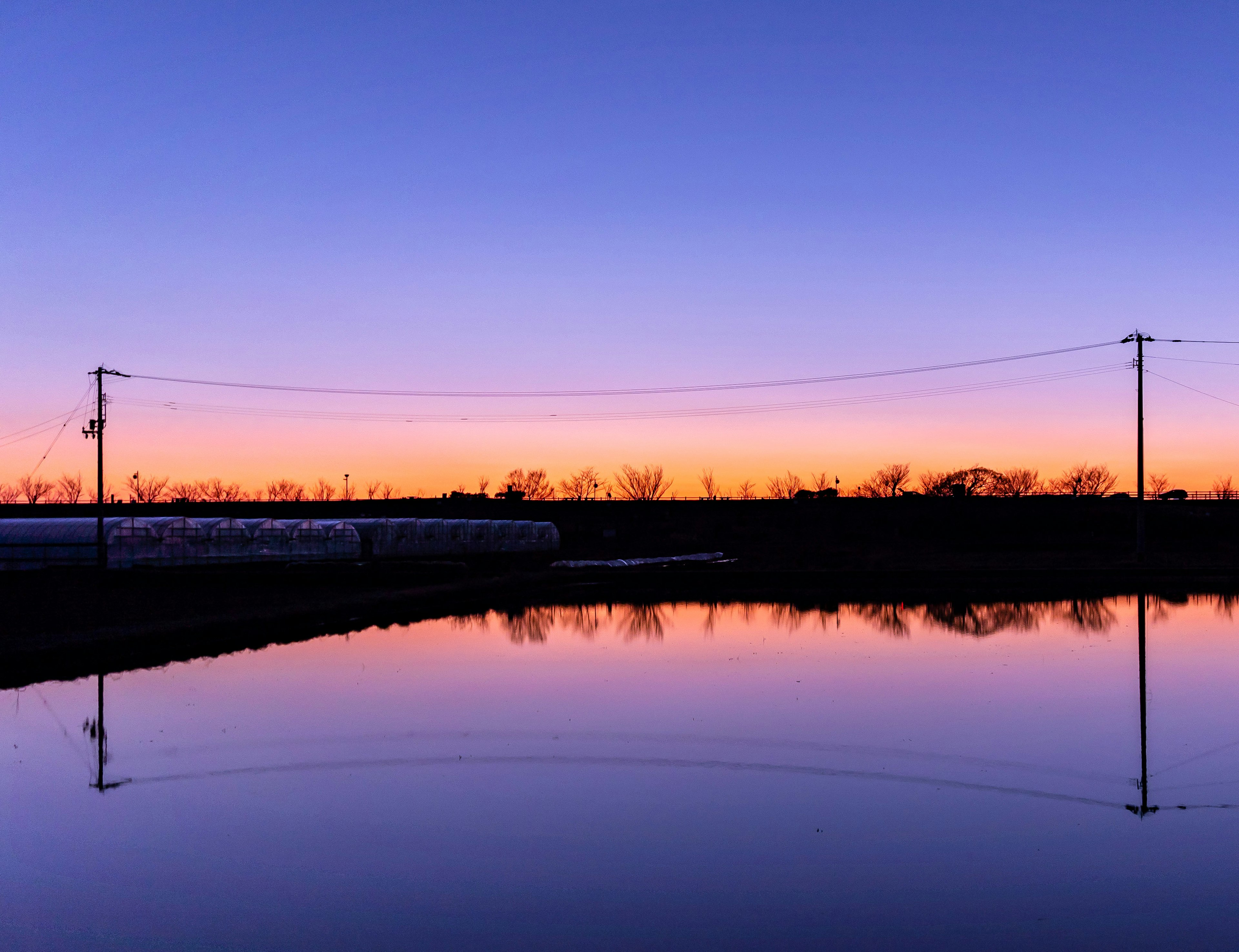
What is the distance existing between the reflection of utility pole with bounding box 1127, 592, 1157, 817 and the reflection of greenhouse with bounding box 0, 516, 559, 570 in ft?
117

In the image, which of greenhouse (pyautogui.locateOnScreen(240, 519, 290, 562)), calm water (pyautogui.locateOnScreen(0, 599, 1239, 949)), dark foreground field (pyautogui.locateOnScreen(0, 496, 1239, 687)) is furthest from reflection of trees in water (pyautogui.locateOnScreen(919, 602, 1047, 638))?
greenhouse (pyautogui.locateOnScreen(240, 519, 290, 562))

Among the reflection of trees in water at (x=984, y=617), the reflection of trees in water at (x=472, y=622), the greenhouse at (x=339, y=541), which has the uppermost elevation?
the greenhouse at (x=339, y=541)

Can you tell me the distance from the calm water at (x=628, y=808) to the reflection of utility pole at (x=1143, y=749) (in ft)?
0.30

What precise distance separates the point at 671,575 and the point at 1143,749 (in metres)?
32.1

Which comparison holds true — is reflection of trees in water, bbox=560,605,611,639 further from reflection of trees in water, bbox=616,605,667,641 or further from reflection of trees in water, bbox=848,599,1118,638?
reflection of trees in water, bbox=848,599,1118,638

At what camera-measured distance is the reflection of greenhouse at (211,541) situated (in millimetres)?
42531

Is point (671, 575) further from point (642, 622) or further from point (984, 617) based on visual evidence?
point (984, 617)

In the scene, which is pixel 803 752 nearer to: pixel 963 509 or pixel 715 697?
pixel 715 697

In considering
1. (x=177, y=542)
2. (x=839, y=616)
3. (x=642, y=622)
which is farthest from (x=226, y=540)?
(x=839, y=616)

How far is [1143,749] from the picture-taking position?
11.5m

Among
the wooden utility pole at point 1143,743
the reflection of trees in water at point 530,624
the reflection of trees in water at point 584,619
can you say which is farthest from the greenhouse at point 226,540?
the wooden utility pole at point 1143,743

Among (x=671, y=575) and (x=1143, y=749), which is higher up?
(x=1143, y=749)

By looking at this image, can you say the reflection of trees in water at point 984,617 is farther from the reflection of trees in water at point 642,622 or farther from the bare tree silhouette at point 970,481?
the bare tree silhouette at point 970,481

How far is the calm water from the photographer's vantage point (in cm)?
693
